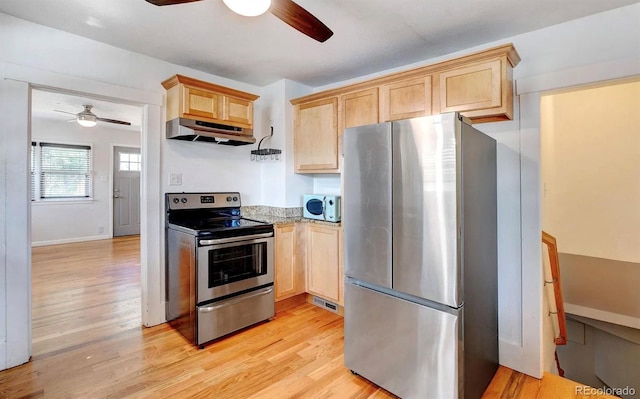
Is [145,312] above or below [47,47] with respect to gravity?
below

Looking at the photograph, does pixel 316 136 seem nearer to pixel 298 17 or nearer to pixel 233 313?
pixel 298 17

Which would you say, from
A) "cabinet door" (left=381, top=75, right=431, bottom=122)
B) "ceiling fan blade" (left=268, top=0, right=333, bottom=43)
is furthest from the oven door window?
"ceiling fan blade" (left=268, top=0, right=333, bottom=43)

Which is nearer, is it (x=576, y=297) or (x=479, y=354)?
(x=479, y=354)

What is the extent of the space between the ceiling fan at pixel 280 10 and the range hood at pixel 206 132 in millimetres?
1321

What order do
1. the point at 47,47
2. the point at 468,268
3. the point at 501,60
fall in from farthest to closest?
the point at 47,47 → the point at 501,60 → the point at 468,268

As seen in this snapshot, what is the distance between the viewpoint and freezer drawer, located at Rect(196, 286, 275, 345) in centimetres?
247

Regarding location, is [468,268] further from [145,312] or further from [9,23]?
[9,23]

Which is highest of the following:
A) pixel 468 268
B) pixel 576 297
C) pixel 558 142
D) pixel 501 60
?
pixel 501 60

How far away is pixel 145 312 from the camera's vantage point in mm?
2801

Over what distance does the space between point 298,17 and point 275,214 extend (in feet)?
7.35

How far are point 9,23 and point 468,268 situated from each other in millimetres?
3471

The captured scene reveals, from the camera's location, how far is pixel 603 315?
10.8ft

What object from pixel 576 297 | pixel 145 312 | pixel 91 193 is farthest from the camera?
pixel 91 193

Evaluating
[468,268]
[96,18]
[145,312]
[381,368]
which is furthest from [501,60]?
[145,312]
